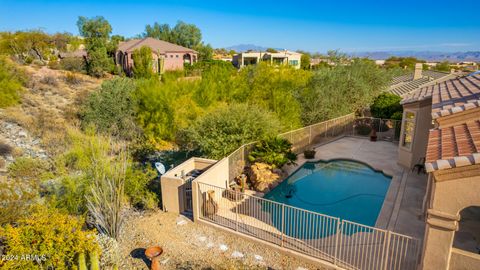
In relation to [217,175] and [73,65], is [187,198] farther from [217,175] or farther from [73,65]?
[73,65]

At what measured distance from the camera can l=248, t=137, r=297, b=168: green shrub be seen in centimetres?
1474

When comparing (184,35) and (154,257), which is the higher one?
(184,35)

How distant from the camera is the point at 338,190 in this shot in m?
14.2

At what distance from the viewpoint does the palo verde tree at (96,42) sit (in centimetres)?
4094

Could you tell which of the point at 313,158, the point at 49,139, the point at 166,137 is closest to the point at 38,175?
the point at 49,139

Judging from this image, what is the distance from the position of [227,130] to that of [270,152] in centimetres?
234

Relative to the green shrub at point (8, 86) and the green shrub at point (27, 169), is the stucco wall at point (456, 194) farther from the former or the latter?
the green shrub at point (8, 86)

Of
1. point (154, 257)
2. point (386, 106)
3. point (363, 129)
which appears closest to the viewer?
point (154, 257)

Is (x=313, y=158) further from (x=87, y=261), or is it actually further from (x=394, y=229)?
(x=87, y=261)

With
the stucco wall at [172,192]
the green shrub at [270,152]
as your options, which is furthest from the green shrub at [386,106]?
the stucco wall at [172,192]

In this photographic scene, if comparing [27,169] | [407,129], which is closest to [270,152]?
[407,129]

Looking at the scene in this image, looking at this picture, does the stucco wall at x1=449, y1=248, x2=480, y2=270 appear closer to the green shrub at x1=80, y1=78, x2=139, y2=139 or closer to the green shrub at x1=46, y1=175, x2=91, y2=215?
the green shrub at x1=46, y1=175, x2=91, y2=215

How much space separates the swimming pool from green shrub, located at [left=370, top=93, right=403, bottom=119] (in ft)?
26.1

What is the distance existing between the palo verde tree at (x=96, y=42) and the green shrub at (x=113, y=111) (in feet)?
73.9
